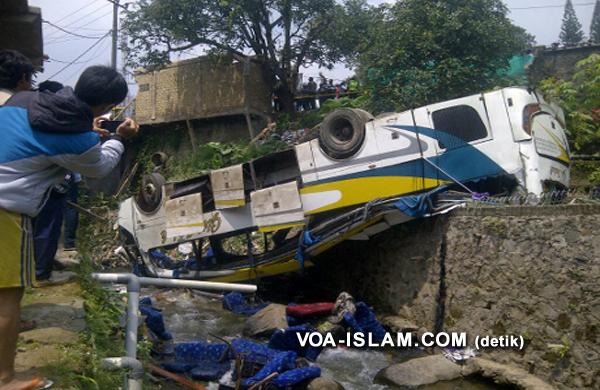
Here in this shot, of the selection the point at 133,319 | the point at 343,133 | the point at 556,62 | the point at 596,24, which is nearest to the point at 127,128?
the point at 133,319

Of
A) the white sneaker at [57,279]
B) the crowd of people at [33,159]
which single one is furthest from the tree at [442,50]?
the crowd of people at [33,159]

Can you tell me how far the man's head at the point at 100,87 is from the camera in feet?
7.88

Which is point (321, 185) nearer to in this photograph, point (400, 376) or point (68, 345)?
point (400, 376)

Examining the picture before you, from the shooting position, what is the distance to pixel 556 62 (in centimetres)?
1675

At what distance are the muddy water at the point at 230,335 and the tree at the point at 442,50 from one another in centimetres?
660

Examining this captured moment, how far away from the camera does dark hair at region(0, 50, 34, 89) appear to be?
10.4 feet

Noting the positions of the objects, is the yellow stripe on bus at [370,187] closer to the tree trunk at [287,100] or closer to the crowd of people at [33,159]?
the crowd of people at [33,159]

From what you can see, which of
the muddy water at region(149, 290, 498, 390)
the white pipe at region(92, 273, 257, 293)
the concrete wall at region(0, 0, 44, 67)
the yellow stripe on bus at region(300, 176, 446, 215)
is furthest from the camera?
the yellow stripe on bus at region(300, 176, 446, 215)

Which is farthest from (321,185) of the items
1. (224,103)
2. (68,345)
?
(224,103)

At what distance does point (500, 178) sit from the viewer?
8.22 meters

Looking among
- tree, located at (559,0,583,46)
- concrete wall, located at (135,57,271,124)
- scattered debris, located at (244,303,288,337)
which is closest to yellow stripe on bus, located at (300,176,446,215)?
scattered debris, located at (244,303,288,337)

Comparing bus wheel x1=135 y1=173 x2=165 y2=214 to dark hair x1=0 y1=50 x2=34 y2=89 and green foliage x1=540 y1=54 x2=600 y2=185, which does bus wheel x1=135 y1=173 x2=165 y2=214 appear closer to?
dark hair x1=0 y1=50 x2=34 y2=89

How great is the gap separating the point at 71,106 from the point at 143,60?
17.1m

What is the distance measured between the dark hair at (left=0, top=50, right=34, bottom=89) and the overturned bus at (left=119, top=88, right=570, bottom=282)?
588cm
